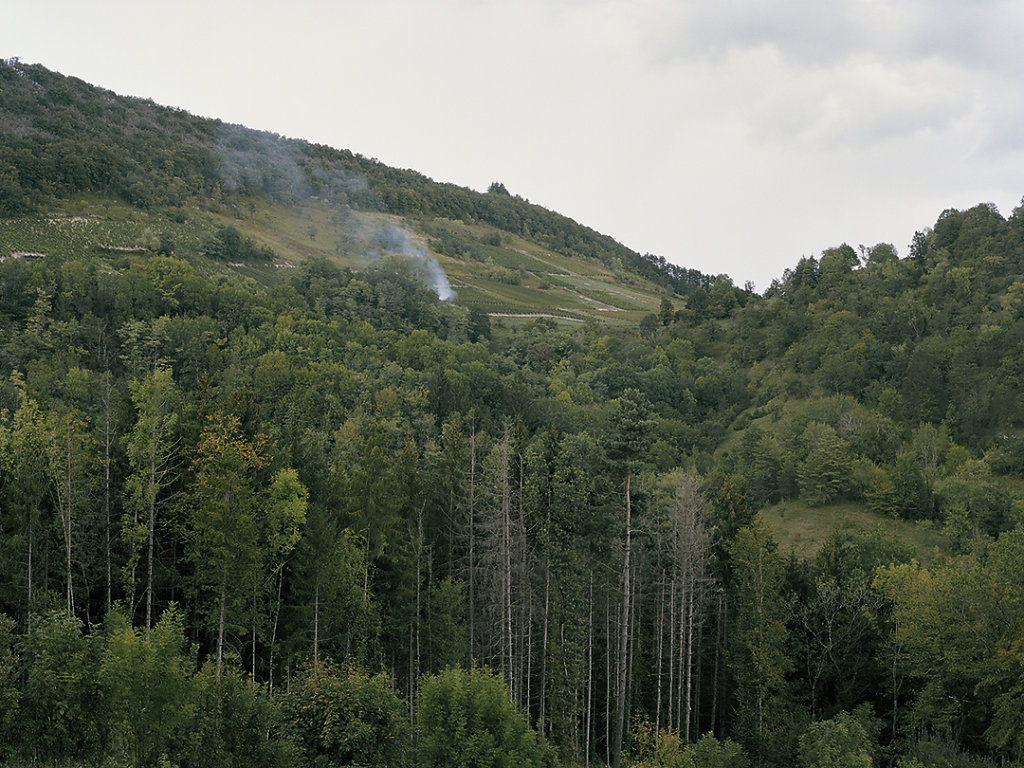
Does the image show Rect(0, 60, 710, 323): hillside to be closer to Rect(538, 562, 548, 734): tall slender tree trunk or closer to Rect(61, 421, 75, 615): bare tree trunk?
Rect(61, 421, 75, 615): bare tree trunk

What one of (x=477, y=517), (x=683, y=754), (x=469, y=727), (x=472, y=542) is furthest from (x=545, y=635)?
(x=469, y=727)

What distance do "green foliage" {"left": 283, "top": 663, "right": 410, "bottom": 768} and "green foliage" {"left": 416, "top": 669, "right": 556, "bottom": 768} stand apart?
1150 millimetres

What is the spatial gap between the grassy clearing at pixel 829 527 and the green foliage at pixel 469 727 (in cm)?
3830

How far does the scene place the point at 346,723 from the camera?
2197 centimetres

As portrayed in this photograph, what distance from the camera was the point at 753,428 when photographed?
3270 inches

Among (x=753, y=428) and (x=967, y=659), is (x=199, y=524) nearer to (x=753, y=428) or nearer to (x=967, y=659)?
(x=967, y=659)

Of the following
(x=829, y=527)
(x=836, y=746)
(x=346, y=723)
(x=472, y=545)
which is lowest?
(x=836, y=746)

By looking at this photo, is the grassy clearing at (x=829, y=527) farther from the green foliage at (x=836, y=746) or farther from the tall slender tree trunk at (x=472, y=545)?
the tall slender tree trunk at (x=472, y=545)

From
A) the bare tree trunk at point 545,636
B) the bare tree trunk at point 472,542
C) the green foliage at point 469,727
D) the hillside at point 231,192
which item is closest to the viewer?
the green foliage at point 469,727

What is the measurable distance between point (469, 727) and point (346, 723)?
3.95 meters

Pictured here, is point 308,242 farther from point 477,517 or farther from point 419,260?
point 477,517

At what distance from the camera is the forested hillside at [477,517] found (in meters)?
23.1

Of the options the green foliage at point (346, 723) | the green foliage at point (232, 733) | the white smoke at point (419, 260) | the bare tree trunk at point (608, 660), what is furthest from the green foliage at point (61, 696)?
the white smoke at point (419, 260)

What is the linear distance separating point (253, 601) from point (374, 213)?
160327 millimetres
